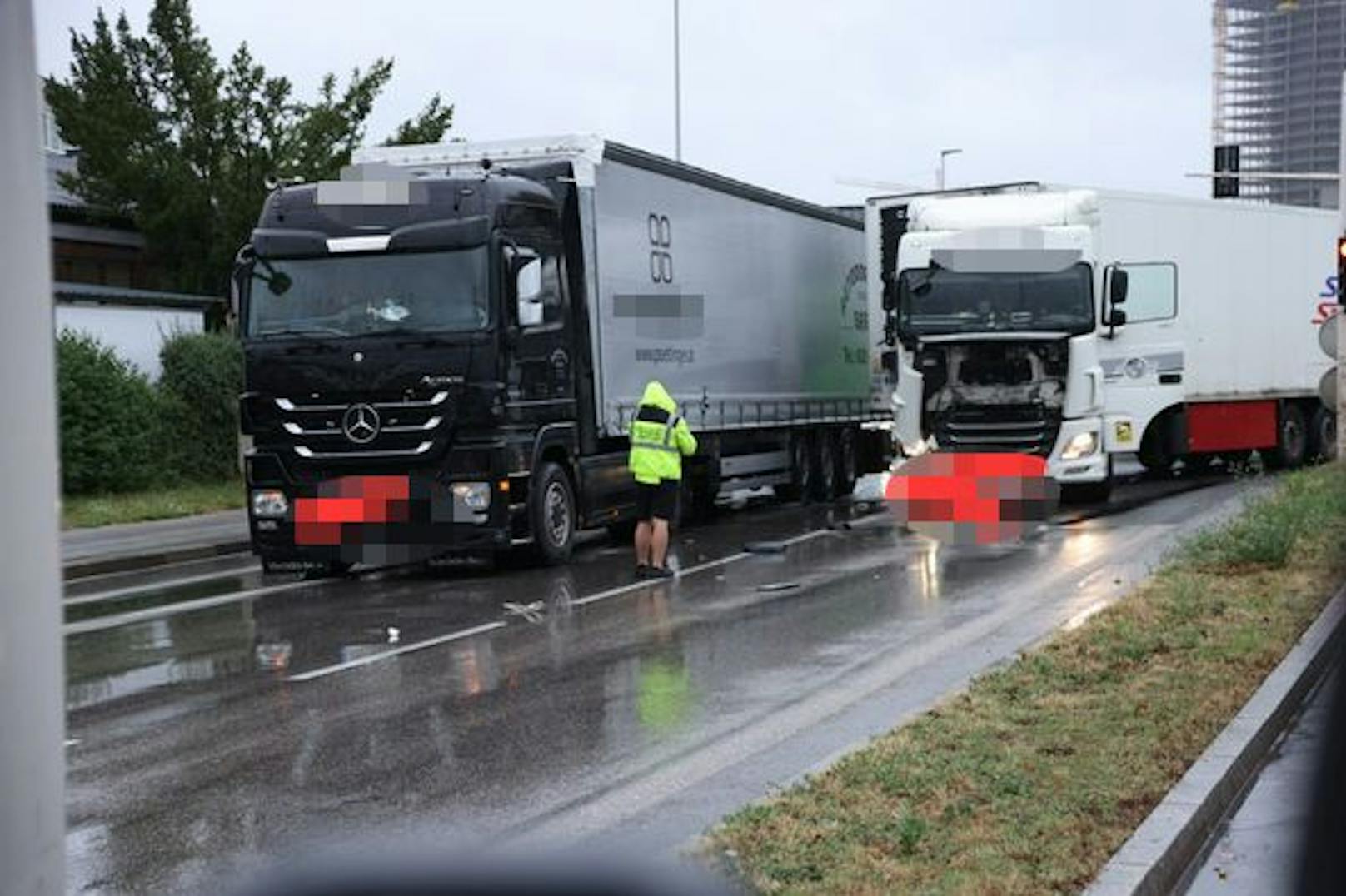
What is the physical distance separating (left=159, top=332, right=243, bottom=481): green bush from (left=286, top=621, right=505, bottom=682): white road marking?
15.8 meters

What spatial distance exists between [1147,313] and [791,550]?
21.4ft

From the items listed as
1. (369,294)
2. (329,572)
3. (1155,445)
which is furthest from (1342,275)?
(329,572)

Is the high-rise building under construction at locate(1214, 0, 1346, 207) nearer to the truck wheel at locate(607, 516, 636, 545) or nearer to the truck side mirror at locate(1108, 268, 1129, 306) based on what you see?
the truck side mirror at locate(1108, 268, 1129, 306)

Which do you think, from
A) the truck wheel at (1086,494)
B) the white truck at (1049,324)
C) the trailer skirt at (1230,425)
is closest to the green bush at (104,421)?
the white truck at (1049,324)

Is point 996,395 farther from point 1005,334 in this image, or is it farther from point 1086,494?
point 1086,494

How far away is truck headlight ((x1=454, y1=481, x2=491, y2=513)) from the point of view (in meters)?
13.4

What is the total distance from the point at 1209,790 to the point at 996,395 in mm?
→ 12312

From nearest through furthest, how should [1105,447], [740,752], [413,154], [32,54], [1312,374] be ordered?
1. [32,54]
2. [740,752]
3. [413,154]
4. [1105,447]
5. [1312,374]

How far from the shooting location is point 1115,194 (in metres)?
19.1

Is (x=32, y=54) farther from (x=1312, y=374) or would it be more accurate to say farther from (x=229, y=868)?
(x=1312, y=374)

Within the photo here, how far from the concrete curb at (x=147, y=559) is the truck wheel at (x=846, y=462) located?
28.0ft

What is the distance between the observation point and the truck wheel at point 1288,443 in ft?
77.6

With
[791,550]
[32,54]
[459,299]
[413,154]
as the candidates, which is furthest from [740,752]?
[413,154]

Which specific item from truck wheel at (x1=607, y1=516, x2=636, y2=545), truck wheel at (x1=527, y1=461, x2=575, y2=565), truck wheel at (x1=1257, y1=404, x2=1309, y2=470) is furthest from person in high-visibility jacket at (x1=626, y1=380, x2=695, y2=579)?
truck wheel at (x1=1257, y1=404, x2=1309, y2=470)
